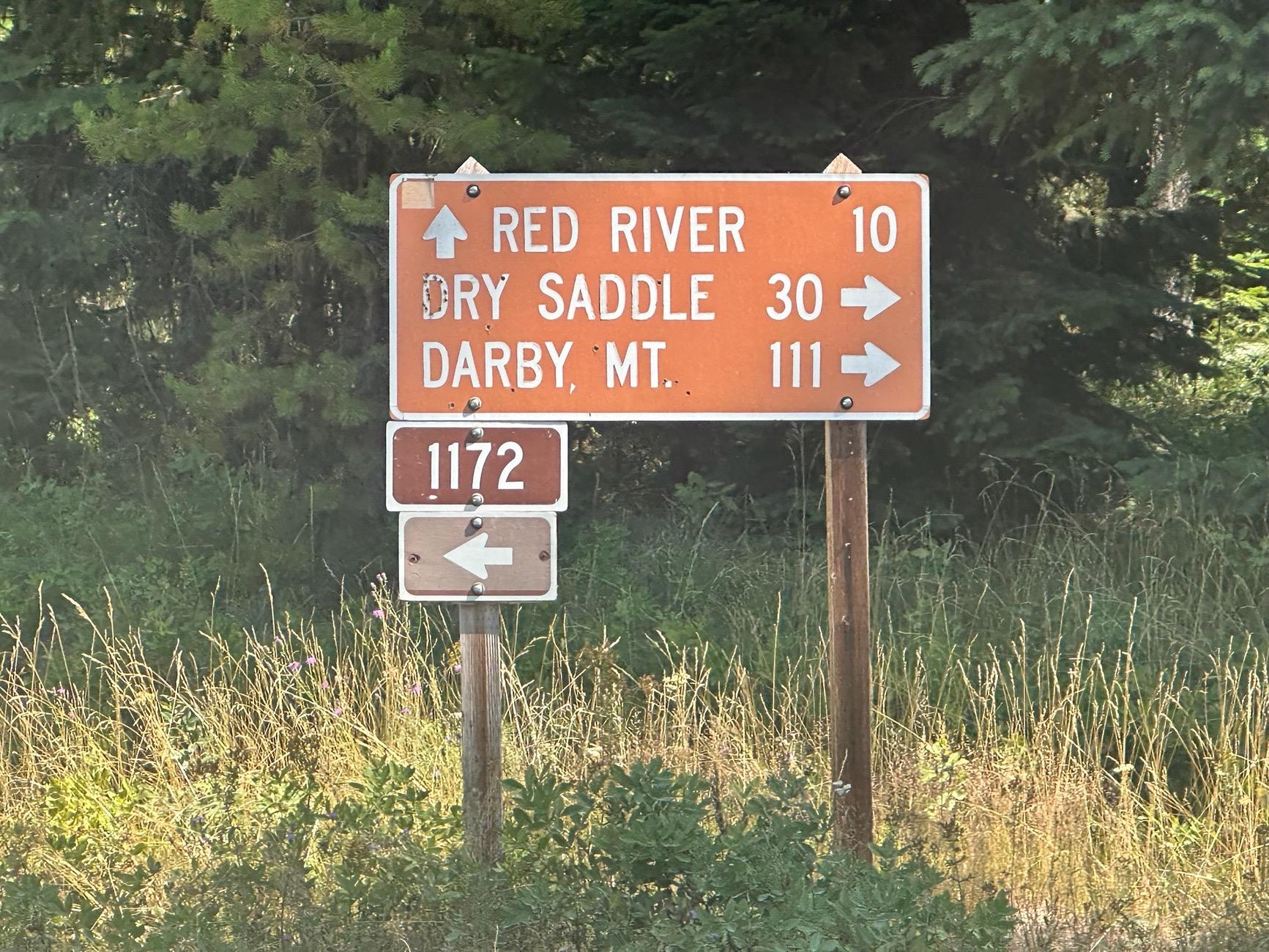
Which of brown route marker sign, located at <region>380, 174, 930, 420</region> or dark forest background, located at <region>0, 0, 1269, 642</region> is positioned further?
dark forest background, located at <region>0, 0, 1269, 642</region>

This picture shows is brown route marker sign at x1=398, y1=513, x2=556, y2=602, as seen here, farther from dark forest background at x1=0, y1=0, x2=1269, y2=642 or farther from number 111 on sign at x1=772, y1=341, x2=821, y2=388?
dark forest background at x1=0, y1=0, x2=1269, y2=642

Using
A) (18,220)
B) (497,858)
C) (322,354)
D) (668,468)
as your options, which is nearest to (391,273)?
(497,858)

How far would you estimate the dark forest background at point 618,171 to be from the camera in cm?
677

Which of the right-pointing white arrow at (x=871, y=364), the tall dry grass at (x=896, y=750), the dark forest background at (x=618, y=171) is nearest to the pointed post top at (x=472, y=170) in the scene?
the right-pointing white arrow at (x=871, y=364)

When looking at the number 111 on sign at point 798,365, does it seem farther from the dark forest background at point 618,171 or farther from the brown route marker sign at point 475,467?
the dark forest background at point 618,171

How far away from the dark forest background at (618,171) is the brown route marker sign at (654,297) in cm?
275

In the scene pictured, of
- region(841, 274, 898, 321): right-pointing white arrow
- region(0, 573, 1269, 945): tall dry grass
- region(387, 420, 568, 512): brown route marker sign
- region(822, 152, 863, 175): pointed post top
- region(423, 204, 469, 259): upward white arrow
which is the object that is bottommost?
region(0, 573, 1269, 945): tall dry grass

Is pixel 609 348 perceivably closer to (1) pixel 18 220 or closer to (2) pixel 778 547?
(2) pixel 778 547

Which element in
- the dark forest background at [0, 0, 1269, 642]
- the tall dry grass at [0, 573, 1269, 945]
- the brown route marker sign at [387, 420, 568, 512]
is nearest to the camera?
the brown route marker sign at [387, 420, 568, 512]

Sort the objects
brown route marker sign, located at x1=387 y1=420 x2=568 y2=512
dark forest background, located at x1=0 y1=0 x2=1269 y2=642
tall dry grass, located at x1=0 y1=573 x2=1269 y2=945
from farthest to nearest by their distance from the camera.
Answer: dark forest background, located at x1=0 y1=0 x2=1269 y2=642
tall dry grass, located at x1=0 y1=573 x2=1269 y2=945
brown route marker sign, located at x1=387 y1=420 x2=568 y2=512

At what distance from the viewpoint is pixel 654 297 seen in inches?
137

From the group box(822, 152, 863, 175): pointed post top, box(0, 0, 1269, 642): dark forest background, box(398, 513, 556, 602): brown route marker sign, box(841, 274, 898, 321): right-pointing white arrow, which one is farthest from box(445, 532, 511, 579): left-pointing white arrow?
box(0, 0, 1269, 642): dark forest background

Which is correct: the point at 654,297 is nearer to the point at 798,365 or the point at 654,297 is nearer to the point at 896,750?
the point at 798,365

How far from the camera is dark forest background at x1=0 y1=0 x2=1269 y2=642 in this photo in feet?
22.2
